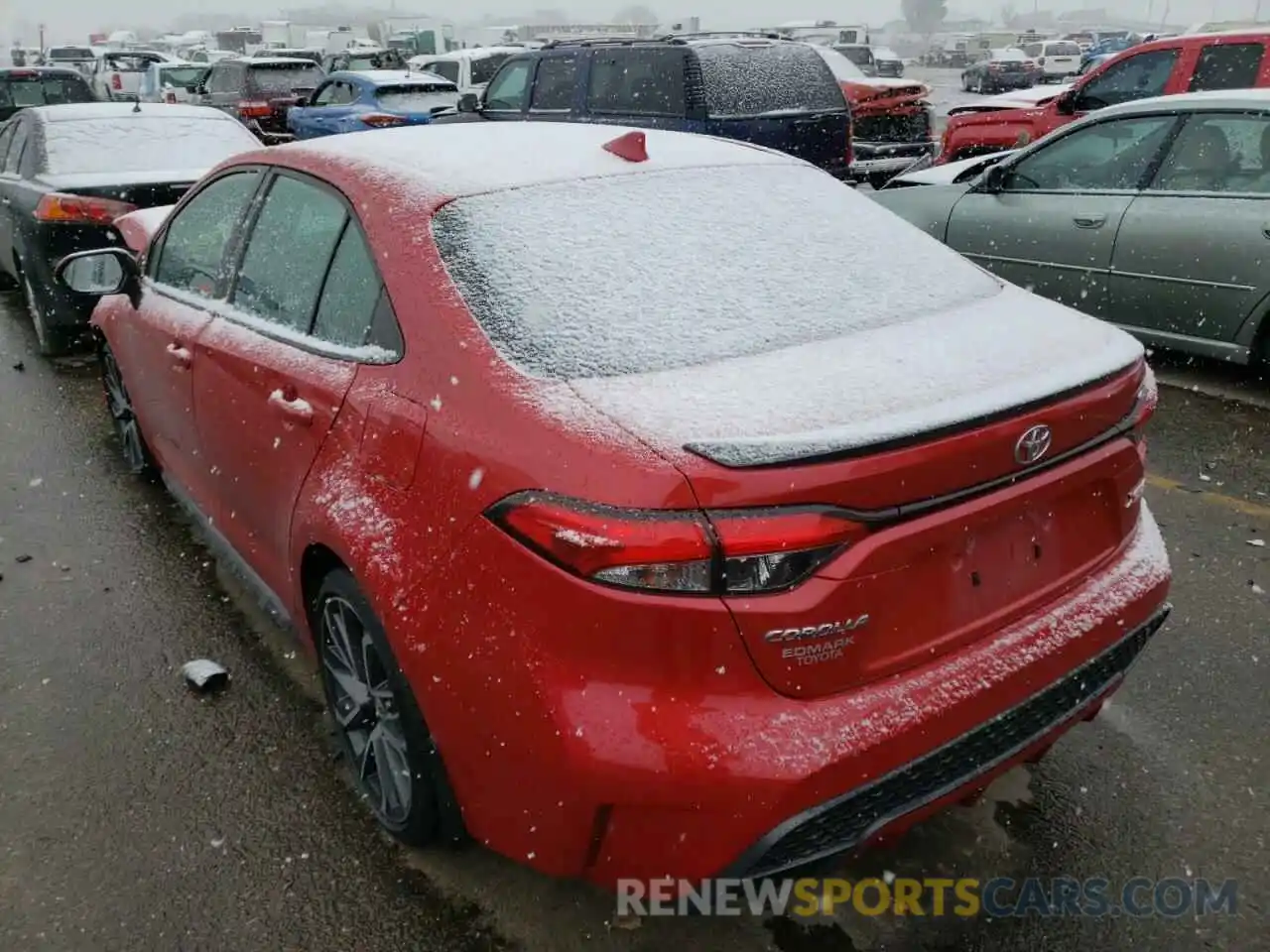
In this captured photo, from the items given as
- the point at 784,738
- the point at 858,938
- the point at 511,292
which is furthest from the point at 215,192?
the point at 858,938

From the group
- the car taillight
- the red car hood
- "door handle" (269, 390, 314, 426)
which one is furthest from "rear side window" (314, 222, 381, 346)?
the red car hood

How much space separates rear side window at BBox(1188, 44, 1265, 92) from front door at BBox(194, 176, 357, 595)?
28.9 feet

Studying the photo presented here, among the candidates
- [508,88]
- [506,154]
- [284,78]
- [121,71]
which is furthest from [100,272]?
[121,71]

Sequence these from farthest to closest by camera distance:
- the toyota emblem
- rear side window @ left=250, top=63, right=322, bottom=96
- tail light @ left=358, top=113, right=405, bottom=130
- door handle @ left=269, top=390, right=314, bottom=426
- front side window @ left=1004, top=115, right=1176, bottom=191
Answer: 1. rear side window @ left=250, top=63, right=322, bottom=96
2. tail light @ left=358, top=113, right=405, bottom=130
3. front side window @ left=1004, top=115, right=1176, bottom=191
4. door handle @ left=269, top=390, right=314, bottom=426
5. the toyota emblem

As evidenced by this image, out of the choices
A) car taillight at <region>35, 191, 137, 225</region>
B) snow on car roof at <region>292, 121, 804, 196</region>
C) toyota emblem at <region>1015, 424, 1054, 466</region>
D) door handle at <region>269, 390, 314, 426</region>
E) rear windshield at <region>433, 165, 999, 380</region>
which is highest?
snow on car roof at <region>292, 121, 804, 196</region>

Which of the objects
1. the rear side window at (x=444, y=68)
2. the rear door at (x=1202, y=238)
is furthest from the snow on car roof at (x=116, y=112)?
the rear side window at (x=444, y=68)

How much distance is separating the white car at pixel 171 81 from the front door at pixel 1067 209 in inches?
775

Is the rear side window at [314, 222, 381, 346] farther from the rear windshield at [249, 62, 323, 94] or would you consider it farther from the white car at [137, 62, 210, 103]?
the white car at [137, 62, 210, 103]

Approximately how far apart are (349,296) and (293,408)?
0.33 meters

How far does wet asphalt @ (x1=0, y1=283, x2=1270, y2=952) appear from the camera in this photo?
236cm

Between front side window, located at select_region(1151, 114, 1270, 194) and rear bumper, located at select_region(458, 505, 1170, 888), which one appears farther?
front side window, located at select_region(1151, 114, 1270, 194)

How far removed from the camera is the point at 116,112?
24.5 feet

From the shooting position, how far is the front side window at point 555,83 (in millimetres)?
10742

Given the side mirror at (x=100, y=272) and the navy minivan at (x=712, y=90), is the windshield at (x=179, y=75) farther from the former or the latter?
the side mirror at (x=100, y=272)
